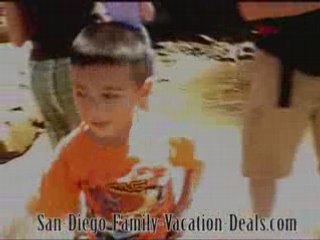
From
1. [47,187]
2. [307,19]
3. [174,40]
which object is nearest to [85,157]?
[47,187]

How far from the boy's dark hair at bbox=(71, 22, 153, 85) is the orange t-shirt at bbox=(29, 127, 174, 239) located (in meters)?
0.08

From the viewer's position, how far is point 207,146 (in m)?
0.68

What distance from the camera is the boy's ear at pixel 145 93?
671mm

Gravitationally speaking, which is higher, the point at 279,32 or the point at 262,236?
the point at 279,32

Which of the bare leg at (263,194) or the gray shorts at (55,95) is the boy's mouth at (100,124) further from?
the bare leg at (263,194)

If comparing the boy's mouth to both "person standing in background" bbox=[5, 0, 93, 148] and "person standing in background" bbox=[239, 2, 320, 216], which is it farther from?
"person standing in background" bbox=[239, 2, 320, 216]

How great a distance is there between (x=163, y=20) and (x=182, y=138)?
12 centimetres

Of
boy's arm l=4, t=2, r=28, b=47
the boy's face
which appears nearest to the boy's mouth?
the boy's face

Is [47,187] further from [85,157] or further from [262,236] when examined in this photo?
[262,236]

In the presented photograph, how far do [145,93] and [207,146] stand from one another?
9 centimetres

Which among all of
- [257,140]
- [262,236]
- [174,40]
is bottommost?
[262,236]

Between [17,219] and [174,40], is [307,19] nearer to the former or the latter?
[174,40]

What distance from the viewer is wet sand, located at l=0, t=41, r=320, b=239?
669mm

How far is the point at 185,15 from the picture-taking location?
66cm
